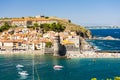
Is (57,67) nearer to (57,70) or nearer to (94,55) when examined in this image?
(57,70)

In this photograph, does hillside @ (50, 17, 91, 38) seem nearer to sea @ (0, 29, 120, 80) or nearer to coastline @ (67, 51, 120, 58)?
coastline @ (67, 51, 120, 58)

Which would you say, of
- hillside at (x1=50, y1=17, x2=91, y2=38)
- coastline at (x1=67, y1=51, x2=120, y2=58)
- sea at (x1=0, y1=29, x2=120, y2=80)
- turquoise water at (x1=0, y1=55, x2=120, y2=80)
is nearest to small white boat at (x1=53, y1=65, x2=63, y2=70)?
sea at (x1=0, y1=29, x2=120, y2=80)

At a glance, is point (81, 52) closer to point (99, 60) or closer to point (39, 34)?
point (99, 60)

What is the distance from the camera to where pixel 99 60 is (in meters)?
67.8

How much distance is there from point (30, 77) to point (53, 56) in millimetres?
24697

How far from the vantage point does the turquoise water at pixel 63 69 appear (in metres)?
49.9

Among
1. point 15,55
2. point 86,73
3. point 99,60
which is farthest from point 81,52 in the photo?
point 86,73

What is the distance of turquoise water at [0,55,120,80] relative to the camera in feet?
164

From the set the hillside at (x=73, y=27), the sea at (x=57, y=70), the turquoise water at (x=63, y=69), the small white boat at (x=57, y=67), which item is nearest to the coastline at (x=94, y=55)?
the sea at (x=57, y=70)

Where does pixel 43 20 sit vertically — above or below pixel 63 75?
above

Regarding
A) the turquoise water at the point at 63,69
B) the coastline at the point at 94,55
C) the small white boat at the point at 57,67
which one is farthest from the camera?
the coastline at the point at 94,55

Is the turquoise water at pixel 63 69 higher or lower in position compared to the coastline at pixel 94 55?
lower

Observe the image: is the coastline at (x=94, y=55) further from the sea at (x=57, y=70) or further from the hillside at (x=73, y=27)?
the hillside at (x=73, y=27)

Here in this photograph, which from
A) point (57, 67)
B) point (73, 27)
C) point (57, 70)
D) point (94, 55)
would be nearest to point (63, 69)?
point (57, 67)
